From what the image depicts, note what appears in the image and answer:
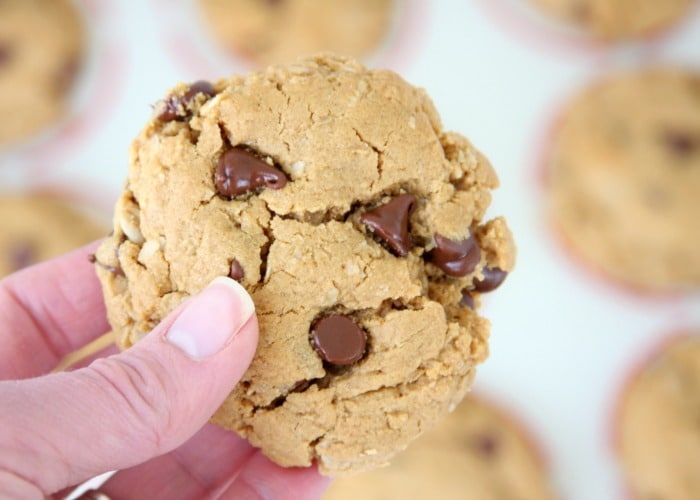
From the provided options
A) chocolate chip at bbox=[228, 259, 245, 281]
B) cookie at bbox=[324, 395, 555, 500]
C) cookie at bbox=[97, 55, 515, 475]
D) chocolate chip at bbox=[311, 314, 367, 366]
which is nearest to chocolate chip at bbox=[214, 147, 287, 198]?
cookie at bbox=[97, 55, 515, 475]

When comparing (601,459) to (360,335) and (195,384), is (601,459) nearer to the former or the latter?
(360,335)

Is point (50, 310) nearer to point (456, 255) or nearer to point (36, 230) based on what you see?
point (36, 230)

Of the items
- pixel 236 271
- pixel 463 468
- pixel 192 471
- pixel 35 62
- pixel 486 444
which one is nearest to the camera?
pixel 236 271

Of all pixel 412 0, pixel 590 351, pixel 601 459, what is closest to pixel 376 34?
pixel 412 0

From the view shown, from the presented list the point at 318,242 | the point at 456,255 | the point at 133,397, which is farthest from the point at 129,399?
the point at 456,255

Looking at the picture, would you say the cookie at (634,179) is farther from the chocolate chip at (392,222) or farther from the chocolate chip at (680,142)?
the chocolate chip at (392,222)

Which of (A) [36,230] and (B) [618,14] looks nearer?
(A) [36,230]
